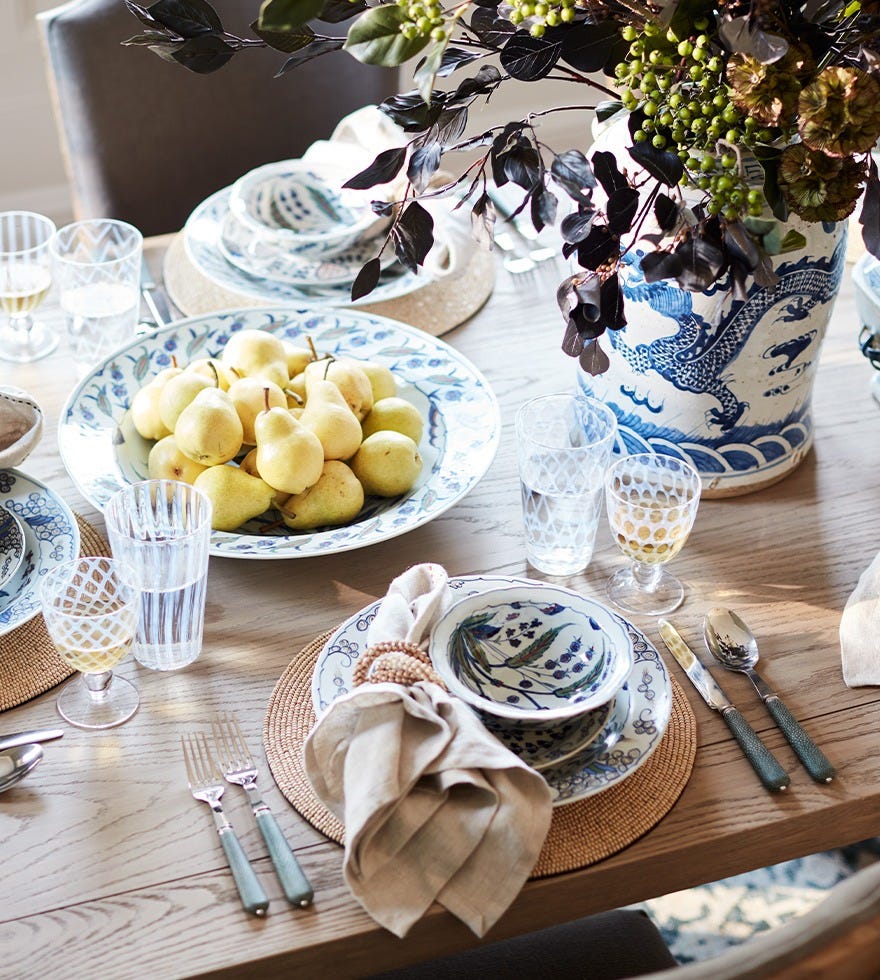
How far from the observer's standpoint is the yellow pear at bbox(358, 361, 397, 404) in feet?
3.90

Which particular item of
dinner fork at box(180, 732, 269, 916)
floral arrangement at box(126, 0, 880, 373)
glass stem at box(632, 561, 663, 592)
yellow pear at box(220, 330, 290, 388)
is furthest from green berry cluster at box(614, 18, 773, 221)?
dinner fork at box(180, 732, 269, 916)

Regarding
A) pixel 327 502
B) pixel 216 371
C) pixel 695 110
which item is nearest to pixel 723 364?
pixel 695 110

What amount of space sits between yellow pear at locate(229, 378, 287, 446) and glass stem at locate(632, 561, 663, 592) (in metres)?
0.36

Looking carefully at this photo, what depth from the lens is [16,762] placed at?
86cm

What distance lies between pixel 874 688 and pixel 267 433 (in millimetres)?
549

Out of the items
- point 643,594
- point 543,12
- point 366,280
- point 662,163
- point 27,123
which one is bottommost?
point 27,123

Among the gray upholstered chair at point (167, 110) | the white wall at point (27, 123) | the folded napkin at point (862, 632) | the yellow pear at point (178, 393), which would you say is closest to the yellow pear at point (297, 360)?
the yellow pear at point (178, 393)

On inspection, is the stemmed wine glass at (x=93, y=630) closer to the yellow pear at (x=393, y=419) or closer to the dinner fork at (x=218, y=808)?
the dinner fork at (x=218, y=808)

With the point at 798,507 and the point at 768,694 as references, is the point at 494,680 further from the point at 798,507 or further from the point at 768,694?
the point at 798,507

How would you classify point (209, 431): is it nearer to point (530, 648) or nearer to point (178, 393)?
point (178, 393)

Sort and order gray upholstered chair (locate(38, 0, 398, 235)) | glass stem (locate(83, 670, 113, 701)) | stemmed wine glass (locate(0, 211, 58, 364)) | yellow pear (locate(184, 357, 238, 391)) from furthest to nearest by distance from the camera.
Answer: gray upholstered chair (locate(38, 0, 398, 235))
stemmed wine glass (locate(0, 211, 58, 364))
yellow pear (locate(184, 357, 238, 391))
glass stem (locate(83, 670, 113, 701))

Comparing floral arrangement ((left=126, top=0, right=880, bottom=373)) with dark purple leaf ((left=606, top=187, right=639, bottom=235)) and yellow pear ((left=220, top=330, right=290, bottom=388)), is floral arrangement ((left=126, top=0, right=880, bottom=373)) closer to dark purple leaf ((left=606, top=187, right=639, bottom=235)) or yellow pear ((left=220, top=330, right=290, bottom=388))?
dark purple leaf ((left=606, top=187, right=639, bottom=235))

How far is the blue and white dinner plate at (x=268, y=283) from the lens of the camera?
145 centimetres

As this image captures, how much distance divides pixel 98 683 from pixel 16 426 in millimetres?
289
